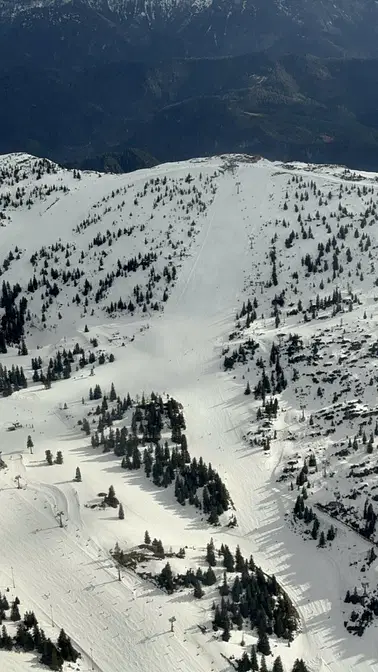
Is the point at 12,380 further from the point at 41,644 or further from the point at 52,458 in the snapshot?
the point at 41,644

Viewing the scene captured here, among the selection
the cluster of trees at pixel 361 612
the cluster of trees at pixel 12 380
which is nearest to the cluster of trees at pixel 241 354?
the cluster of trees at pixel 12 380

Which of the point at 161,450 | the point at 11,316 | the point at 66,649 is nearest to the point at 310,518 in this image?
the point at 161,450

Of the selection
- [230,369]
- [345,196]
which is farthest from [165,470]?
[345,196]

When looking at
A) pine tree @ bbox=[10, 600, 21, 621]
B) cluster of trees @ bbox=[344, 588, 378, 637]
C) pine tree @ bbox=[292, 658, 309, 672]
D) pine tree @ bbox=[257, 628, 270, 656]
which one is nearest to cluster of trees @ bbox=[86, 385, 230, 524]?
cluster of trees @ bbox=[344, 588, 378, 637]

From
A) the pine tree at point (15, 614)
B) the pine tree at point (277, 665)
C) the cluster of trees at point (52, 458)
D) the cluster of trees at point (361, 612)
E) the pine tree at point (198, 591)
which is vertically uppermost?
the cluster of trees at point (52, 458)

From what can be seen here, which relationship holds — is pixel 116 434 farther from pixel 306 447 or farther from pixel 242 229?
pixel 242 229

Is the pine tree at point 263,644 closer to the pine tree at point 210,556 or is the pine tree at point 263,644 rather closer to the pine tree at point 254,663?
the pine tree at point 254,663

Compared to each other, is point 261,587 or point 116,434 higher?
point 116,434

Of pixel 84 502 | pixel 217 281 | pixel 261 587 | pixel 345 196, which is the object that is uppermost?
pixel 345 196
